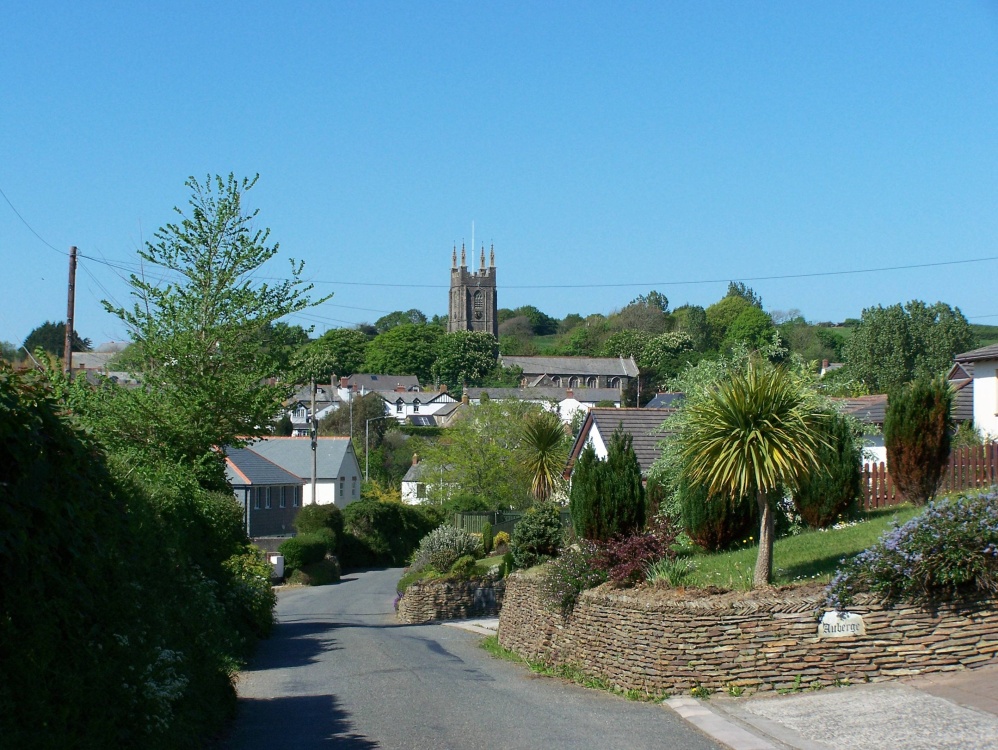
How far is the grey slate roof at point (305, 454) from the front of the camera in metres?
64.2

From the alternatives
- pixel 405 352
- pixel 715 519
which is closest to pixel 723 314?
pixel 405 352

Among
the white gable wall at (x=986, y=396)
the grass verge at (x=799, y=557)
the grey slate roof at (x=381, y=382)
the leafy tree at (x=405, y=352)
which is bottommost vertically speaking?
the grass verge at (x=799, y=557)

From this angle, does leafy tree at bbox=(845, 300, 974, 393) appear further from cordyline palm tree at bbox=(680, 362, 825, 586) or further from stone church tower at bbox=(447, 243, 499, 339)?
stone church tower at bbox=(447, 243, 499, 339)

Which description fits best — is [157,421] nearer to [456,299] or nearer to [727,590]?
[727,590]

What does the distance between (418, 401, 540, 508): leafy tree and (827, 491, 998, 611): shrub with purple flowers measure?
3879 cm

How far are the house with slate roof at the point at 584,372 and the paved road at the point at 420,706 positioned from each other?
125024 millimetres

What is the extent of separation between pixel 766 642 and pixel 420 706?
13.9 ft

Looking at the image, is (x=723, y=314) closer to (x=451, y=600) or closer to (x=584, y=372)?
(x=584, y=372)

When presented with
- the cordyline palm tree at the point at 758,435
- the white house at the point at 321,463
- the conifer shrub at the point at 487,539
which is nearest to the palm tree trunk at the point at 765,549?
the cordyline palm tree at the point at 758,435

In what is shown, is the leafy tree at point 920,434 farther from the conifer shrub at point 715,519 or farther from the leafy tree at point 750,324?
the leafy tree at point 750,324

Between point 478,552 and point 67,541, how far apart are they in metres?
33.7

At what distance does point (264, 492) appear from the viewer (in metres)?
56.3

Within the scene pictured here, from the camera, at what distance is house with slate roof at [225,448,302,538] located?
175ft

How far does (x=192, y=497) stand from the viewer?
15.2 meters
